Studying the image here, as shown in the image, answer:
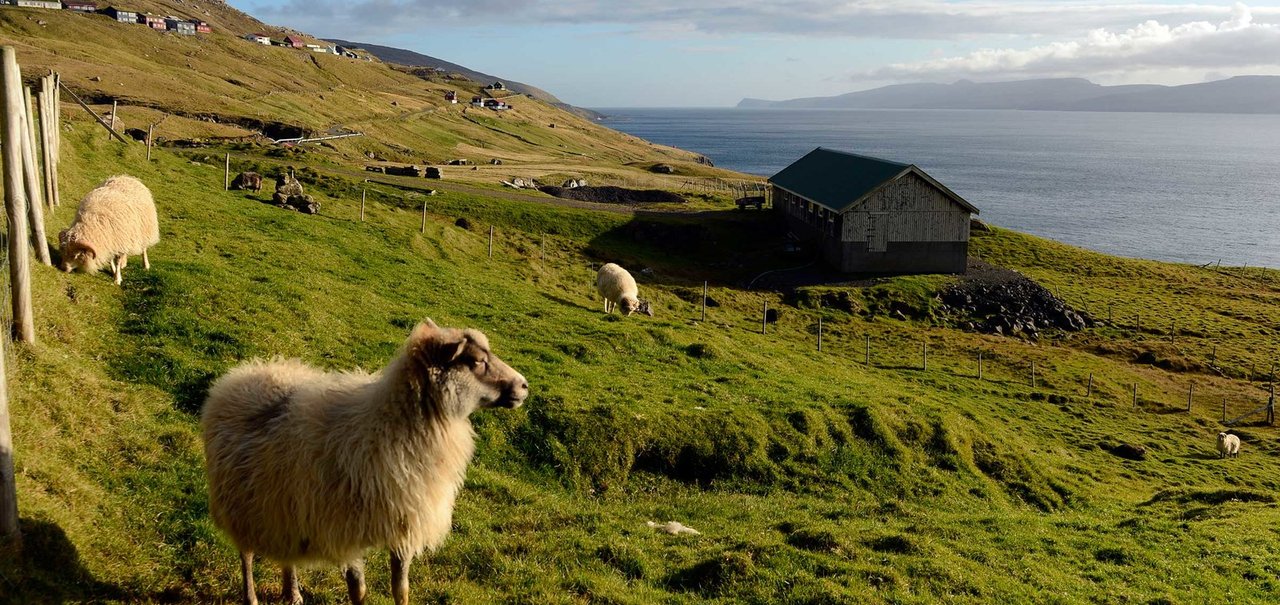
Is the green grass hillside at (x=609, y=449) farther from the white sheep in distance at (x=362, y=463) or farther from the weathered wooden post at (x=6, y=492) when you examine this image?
the white sheep in distance at (x=362, y=463)

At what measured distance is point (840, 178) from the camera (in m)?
65.2

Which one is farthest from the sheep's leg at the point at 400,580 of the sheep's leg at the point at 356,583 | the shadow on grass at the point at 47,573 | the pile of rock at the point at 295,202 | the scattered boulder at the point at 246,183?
the scattered boulder at the point at 246,183

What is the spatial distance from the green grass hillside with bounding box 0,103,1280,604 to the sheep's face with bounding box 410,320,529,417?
265cm

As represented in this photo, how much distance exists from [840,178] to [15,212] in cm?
6056

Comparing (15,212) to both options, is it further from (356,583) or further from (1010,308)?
(1010,308)

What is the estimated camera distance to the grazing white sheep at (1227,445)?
106 feet

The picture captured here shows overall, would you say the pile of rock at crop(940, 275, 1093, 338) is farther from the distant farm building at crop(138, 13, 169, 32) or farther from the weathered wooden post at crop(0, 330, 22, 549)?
the distant farm building at crop(138, 13, 169, 32)

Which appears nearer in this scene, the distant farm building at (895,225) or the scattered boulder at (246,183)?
the scattered boulder at (246,183)

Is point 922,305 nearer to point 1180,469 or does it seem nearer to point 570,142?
point 1180,469

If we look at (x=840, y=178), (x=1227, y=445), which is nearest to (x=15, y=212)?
(x=1227, y=445)

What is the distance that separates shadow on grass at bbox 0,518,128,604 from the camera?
7105 mm

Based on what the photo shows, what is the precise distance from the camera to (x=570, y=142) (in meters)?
172

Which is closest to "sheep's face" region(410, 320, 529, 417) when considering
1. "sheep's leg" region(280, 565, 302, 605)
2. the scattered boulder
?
"sheep's leg" region(280, 565, 302, 605)

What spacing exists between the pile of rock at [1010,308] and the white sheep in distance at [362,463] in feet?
160
